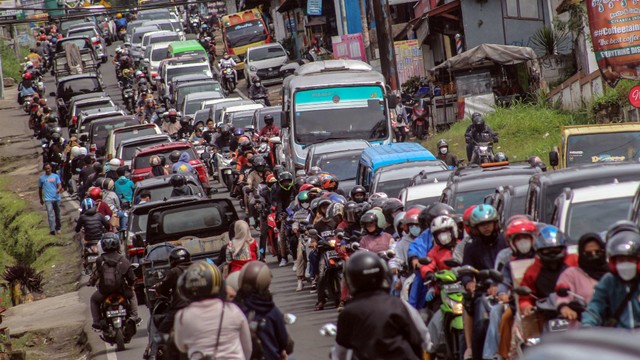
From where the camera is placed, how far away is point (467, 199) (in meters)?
15.5

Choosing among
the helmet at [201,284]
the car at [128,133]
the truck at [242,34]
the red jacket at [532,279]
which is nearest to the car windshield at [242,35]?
the truck at [242,34]

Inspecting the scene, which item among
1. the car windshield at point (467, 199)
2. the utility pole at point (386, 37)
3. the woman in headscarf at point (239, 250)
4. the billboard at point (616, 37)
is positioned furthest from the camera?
the utility pole at point (386, 37)

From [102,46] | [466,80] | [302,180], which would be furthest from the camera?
A: [102,46]

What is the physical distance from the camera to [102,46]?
2867 inches

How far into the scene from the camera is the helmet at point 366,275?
7.64 m

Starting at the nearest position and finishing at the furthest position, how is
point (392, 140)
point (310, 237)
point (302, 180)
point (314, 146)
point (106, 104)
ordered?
1. point (310, 237)
2. point (302, 180)
3. point (314, 146)
4. point (392, 140)
5. point (106, 104)

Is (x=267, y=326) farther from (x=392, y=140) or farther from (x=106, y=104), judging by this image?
(x=106, y=104)

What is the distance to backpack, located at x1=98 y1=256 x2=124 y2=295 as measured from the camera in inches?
651

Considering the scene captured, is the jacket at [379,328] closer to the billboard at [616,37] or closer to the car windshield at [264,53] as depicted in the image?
the billboard at [616,37]

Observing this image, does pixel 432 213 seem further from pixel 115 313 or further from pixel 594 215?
pixel 115 313

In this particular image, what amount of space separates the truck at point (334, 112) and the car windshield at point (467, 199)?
11.0m

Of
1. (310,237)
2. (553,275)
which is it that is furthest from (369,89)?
(553,275)

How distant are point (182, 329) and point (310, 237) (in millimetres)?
9685

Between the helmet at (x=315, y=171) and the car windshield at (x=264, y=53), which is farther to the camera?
the car windshield at (x=264, y=53)
